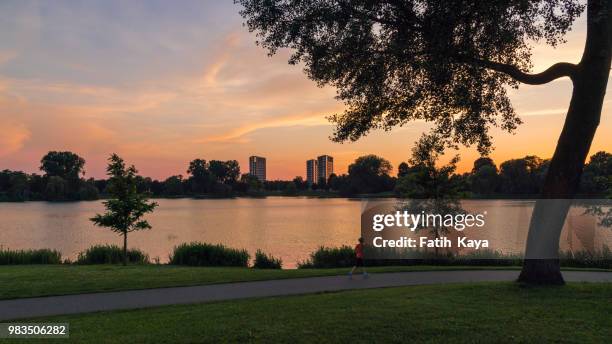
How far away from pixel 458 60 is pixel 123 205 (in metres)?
16.9

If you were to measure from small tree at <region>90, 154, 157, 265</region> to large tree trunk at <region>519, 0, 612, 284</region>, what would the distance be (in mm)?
16671

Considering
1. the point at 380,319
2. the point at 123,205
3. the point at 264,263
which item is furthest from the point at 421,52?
the point at 123,205

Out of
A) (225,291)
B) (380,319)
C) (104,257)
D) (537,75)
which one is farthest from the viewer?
(104,257)

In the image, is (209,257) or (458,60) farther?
(209,257)

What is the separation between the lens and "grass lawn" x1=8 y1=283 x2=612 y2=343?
7.61 metres

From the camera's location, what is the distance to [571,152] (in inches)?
439

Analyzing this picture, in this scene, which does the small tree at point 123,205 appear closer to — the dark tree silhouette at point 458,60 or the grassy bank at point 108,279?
the grassy bank at point 108,279

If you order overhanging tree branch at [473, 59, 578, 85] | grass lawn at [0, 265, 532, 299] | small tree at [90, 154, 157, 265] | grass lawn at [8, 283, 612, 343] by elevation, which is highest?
overhanging tree branch at [473, 59, 578, 85]

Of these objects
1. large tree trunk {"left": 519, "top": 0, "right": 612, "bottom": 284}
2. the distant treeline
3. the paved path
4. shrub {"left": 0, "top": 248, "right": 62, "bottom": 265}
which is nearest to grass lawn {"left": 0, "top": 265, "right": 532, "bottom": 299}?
the paved path

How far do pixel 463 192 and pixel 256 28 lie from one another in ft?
51.9

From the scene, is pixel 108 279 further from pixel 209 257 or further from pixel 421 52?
pixel 421 52

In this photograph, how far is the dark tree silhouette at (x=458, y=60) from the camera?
35.0 feet

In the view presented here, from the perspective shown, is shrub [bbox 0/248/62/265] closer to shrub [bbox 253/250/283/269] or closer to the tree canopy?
shrub [bbox 253/250/283/269]

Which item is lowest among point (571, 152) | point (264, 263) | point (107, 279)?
point (264, 263)
